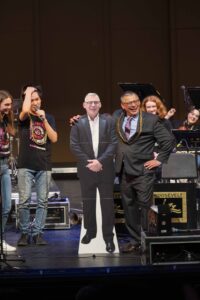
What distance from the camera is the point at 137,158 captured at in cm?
626

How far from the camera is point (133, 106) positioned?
629cm

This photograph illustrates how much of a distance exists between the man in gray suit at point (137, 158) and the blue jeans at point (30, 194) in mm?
865

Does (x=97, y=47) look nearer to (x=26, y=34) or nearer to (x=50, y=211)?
(x=26, y=34)

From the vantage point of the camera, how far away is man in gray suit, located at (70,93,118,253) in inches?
243

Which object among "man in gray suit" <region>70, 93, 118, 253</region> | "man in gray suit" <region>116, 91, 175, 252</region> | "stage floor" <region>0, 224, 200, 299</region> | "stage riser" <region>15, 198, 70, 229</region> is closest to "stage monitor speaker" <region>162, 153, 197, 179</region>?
"man in gray suit" <region>116, 91, 175, 252</region>

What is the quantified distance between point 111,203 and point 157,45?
6.35 m

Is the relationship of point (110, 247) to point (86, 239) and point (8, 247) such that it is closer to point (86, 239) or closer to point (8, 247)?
point (86, 239)

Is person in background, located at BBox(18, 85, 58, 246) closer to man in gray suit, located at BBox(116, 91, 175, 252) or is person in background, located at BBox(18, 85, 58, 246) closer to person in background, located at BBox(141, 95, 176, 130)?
man in gray suit, located at BBox(116, 91, 175, 252)

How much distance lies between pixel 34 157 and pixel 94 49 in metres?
5.75

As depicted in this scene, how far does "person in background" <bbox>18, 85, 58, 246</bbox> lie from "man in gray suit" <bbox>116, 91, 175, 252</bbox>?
819mm

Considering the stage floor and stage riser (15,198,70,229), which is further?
stage riser (15,198,70,229)

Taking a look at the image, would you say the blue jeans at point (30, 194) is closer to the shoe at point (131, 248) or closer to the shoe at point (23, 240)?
the shoe at point (23, 240)

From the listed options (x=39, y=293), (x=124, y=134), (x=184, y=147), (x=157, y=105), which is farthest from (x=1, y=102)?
(x=39, y=293)

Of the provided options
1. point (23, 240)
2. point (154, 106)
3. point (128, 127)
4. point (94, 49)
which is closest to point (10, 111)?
point (128, 127)
